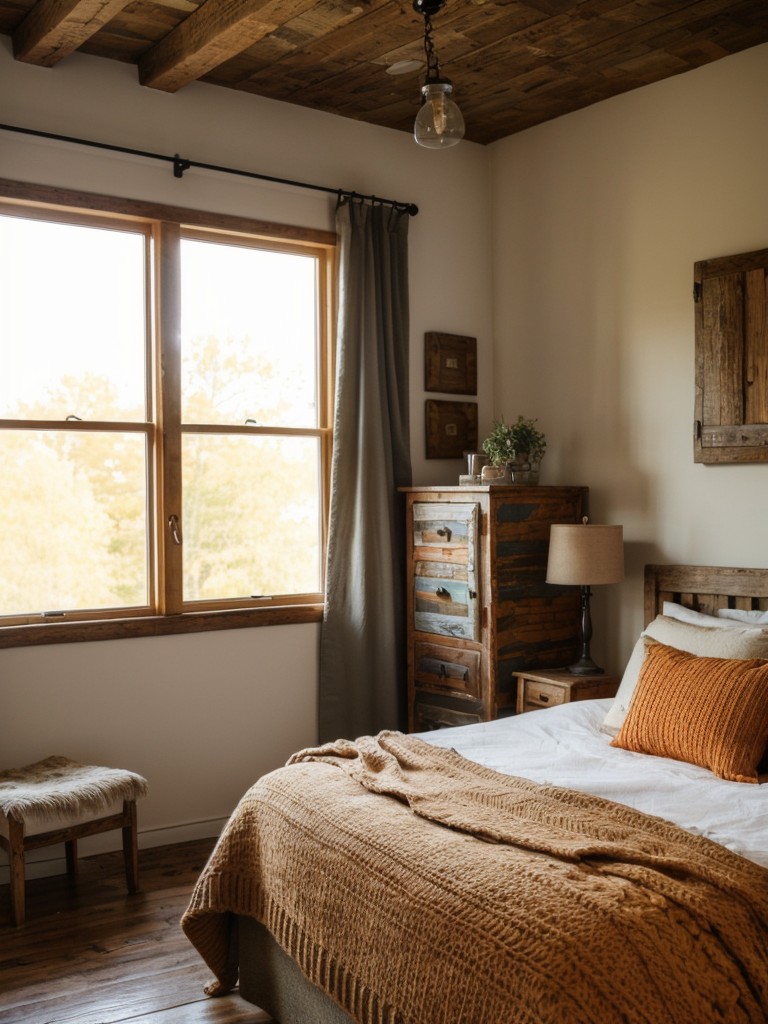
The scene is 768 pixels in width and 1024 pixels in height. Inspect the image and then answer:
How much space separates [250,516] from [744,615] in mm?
2008

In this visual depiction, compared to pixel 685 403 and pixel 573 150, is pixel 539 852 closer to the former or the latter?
pixel 685 403

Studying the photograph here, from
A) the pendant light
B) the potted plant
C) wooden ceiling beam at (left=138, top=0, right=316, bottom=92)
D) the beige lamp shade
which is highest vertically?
wooden ceiling beam at (left=138, top=0, right=316, bottom=92)

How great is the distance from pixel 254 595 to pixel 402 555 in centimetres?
72

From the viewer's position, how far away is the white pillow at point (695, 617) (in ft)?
11.3

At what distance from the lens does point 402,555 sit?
4.57 m

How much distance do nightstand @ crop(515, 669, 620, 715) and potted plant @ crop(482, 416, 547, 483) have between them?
2.84 ft

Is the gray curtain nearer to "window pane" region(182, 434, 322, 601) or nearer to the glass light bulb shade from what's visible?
"window pane" region(182, 434, 322, 601)

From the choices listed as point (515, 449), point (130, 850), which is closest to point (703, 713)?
point (515, 449)

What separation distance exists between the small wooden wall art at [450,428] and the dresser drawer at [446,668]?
947mm

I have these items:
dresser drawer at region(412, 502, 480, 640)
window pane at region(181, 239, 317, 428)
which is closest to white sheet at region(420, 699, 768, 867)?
dresser drawer at region(412, 502, 480, 640)

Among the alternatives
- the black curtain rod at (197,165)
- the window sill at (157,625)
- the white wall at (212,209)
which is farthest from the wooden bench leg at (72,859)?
the black curtain rod at (197,165)

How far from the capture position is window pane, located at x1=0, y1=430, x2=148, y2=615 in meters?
3.74

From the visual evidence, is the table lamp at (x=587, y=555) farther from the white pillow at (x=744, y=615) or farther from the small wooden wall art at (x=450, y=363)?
the small wooden wall art at (x=450, y=363)

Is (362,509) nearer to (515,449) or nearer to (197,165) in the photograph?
(515,449)
